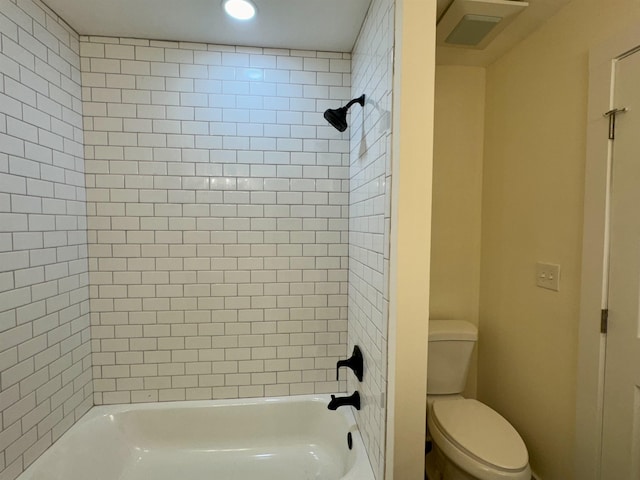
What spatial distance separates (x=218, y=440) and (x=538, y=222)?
2116mm

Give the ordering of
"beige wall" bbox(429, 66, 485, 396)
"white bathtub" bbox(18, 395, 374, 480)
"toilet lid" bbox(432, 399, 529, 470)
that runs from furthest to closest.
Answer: "beige wall" bbox(429, 66, 485, 396), "white bathtub" bbox(18, 395, 374, 480), "toilet lid" bbox(432, 399, 529, 470)

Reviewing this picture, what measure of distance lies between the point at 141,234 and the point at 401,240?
56.4 inches

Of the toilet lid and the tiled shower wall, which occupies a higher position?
the tiled shower wall

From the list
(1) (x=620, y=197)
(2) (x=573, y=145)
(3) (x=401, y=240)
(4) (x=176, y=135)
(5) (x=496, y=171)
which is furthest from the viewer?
(5) (x=496, y=171)

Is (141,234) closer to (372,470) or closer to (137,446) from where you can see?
(137,446)

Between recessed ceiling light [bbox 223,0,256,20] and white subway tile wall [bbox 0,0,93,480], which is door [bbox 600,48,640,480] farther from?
white subway tile wall [bbox 0,0,93,480]

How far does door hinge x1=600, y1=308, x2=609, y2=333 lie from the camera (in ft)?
4.49

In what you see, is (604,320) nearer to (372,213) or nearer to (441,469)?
(372,213)

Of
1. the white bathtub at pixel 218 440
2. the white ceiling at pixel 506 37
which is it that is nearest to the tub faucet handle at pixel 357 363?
the white bathtub at pixel 218 440

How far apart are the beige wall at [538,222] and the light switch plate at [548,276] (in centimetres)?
3

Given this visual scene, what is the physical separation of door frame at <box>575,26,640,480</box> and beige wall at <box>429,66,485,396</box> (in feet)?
2.34

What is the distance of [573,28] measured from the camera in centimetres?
153

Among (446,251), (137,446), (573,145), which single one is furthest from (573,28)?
(137,446)

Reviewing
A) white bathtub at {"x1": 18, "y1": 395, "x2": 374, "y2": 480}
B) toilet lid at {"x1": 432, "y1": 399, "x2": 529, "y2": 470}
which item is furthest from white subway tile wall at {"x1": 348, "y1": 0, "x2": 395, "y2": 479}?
toilet lid at {"x1": 432, "y1": 399, "x2": 529, "y2": 470}
